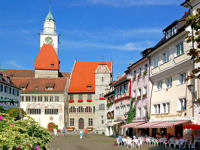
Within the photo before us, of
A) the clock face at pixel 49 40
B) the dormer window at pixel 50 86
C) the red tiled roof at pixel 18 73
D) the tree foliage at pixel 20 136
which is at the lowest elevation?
the tree foliage at pixel 20 136

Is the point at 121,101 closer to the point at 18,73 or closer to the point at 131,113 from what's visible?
the point at 131,113

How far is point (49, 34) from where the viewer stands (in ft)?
351

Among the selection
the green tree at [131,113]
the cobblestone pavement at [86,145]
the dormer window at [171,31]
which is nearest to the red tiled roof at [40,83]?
the green tree at [131,113]

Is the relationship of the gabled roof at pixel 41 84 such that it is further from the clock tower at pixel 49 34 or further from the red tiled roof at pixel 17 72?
the clock tower at pixel 49 34

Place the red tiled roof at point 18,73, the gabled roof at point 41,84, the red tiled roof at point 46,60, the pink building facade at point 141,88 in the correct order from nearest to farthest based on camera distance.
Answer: the pink building facade at point 141,88, the gabled roof at point 41,84, the red tiled roof at point 46,60, the red tiled roof at point 18,73

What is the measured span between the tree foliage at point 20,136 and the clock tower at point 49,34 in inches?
3817

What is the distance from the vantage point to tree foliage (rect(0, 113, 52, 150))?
8070mm

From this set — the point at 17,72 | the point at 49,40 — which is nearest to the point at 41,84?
the point at 17,72

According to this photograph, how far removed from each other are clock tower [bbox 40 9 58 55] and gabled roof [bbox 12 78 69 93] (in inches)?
1224

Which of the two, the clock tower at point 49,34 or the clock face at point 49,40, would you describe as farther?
the clock face at point 49,40

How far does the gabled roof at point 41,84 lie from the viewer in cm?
7394

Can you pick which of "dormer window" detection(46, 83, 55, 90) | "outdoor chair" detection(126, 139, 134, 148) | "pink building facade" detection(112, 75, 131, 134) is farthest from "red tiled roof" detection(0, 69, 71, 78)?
Answer: "outdoor chair" detection(126, 139, 134, 148)

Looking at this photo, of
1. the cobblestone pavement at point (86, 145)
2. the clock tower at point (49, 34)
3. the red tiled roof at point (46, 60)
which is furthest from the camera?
the clock tower at point (49, 34)

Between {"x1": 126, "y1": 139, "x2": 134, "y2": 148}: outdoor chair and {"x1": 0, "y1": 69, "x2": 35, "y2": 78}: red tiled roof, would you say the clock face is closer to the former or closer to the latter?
{"x1": 0, "y1": 69, "x2": 35, "y2": 78}: red tiled roof
